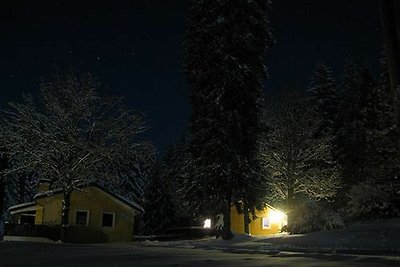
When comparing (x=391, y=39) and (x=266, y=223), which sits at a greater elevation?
(x=391, y=39)

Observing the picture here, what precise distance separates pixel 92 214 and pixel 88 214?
35 cm

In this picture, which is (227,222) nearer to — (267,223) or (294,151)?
(294,151)

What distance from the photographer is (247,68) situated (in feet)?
93.7


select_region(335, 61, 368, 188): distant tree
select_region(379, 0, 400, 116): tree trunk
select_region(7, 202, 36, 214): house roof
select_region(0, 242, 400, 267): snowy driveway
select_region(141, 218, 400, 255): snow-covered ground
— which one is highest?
A: select_region(335, 61, 368, 188): distant tree

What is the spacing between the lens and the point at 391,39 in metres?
17.5

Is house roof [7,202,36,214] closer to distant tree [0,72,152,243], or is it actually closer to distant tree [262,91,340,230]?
distant tree [0,72,152,243]

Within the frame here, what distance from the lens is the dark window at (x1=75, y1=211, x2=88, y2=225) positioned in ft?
128

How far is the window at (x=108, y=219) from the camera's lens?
40.3 m

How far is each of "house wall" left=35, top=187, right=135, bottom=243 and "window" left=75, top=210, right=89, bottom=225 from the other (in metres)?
0.23

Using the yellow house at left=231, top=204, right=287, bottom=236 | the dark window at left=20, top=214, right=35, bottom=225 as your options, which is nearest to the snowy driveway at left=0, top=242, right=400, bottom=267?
the dark window at left=20, top=214, right=35, bottom=225

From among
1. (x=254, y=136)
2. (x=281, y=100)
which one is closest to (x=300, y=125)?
(x=281, y=100)

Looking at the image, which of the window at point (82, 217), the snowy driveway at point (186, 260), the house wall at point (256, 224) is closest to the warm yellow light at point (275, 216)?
the house wall at point (256, 224)

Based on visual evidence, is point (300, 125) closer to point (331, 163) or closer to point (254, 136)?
point (331, 163)

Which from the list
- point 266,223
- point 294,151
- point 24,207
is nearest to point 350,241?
point 294,151
